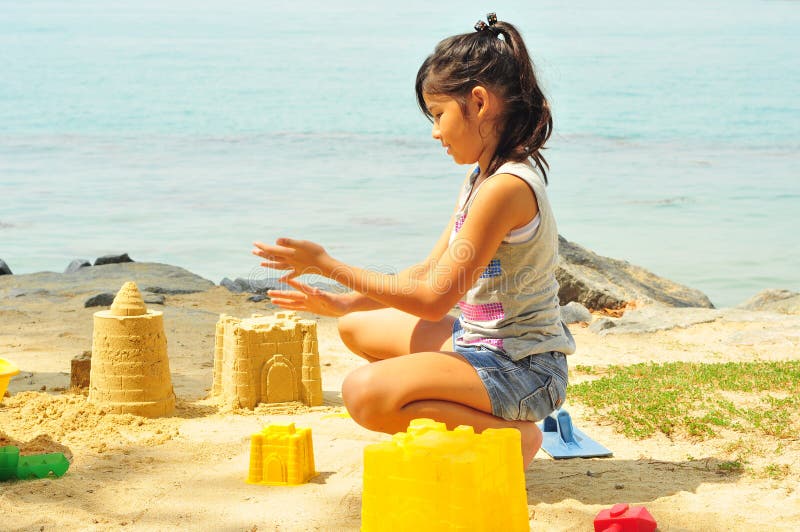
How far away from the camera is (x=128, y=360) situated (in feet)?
14.0

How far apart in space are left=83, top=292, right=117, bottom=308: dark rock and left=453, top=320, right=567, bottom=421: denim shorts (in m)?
4.77

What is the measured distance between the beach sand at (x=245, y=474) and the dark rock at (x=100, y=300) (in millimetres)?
1814

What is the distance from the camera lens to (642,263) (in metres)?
13.4

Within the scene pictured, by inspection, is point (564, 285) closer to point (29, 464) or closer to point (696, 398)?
point (696, 398)

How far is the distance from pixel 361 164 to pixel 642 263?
30.5 ft

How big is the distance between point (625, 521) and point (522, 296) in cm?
80

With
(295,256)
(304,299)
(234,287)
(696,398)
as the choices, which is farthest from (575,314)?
(295,256)

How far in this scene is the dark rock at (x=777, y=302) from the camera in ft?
26.4

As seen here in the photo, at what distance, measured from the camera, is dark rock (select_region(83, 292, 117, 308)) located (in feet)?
23.4

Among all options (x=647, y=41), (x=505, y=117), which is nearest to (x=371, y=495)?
(x=505, y=117)

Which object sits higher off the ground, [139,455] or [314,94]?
[314,94]

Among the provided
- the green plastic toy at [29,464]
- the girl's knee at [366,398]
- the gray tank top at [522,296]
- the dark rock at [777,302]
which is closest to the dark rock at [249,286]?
the dark rock at [777,302]

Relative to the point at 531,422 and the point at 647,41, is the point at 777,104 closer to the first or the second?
the point at 647,41

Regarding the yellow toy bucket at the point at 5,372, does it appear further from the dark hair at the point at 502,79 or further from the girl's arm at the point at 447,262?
the dark hair at the point at 502,79
